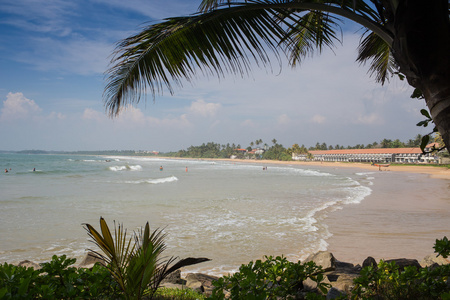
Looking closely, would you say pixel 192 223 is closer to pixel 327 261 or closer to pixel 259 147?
pixel 327 261

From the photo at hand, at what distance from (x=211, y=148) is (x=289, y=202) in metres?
154

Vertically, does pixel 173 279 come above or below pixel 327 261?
below

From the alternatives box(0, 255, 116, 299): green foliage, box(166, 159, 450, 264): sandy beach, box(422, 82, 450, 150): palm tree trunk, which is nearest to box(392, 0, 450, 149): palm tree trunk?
box(422, 82, 450, 150): palm tree trunk

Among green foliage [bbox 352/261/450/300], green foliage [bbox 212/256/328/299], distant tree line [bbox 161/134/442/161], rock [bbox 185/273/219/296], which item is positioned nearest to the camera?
green foliage [bbox 212/256/328/299]

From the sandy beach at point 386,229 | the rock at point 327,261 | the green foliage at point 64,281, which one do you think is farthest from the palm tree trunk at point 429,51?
the sandy beach at point 386,229

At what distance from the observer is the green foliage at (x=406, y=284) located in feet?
7.32

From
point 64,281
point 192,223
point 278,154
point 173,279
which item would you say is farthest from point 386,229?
point 278,154

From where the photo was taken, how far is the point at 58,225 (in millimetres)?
9664

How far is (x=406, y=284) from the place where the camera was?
238 centimetres

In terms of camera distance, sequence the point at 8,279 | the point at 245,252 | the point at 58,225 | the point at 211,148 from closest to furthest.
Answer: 1. the point at 8,279
2. the point at 245,252
3. the point at 58,225
4. the point at 211,148

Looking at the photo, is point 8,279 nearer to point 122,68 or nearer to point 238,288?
point 238,288

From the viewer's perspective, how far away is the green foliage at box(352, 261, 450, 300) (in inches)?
87.8

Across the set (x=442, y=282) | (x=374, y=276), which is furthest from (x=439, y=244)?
(x=374, y=276)

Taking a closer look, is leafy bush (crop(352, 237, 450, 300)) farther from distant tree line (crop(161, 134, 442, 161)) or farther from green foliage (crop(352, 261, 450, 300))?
distant tree line (crop(161, 134, 442, 161))
